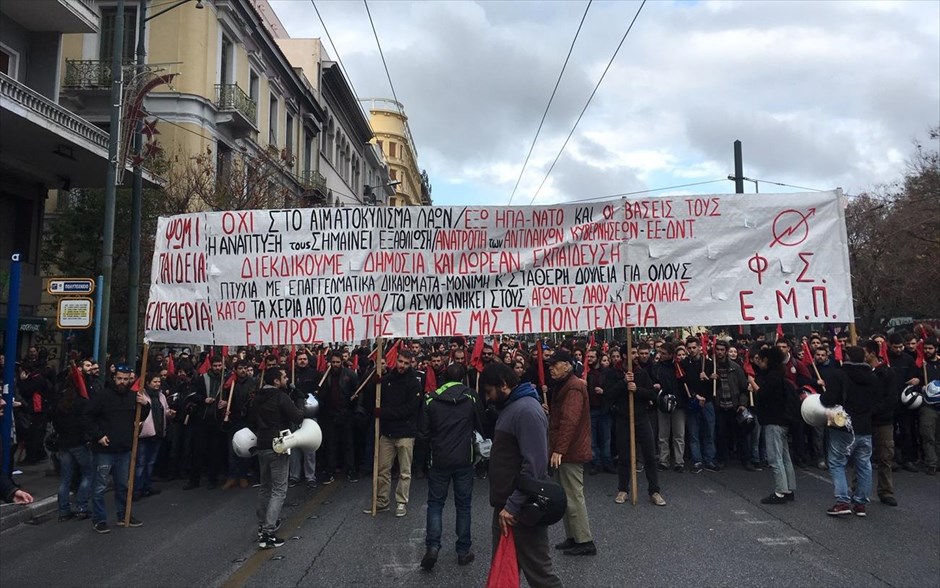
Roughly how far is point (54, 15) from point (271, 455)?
1391 centimetres

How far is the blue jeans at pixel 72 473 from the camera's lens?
760 cm

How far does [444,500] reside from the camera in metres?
5.68

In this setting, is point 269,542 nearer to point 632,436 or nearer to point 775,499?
point 632,436

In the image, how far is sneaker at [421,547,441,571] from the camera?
5.42m

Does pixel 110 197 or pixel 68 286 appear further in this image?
pixel 110 197

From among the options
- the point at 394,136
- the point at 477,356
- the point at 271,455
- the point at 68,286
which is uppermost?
the point at 394,136

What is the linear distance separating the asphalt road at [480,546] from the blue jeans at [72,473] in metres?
0.28

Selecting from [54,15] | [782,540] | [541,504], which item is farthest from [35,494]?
[54,15]

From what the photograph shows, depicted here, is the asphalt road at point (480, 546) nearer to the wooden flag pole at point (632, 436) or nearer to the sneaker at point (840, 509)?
the sneaker at point (840, 509)

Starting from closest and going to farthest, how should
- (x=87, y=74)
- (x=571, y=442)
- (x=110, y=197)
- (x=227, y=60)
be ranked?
(x=571, y=442) < (x=110, y=197) < (x=87, y=74) < (x=227, y=60)

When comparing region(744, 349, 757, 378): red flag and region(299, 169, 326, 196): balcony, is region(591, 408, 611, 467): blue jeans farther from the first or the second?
region(299, 169, 326, 196): balcony

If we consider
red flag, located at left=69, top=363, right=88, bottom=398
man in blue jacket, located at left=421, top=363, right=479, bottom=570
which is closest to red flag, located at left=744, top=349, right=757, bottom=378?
man in blue jacket, located at left=421, top=363, right=479, bottom=570

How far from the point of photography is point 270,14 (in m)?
39.2

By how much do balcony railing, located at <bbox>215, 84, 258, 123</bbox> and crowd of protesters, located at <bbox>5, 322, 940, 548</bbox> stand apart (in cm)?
1585
